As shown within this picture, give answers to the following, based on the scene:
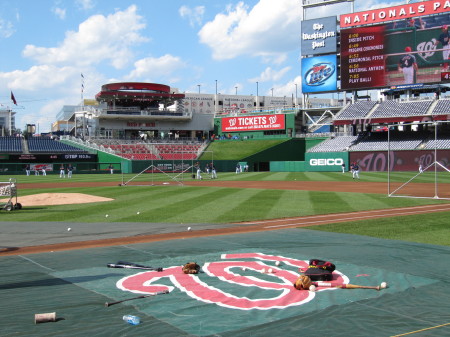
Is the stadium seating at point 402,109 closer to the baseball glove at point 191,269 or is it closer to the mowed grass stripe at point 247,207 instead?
the mowed grass stripe at point 247,207

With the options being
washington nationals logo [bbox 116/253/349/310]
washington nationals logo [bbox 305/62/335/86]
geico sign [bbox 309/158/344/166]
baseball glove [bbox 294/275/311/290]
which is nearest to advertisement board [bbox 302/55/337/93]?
washington nationals logo [bbox 305/62/335/86]

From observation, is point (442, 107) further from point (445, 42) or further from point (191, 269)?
point (191, 269)

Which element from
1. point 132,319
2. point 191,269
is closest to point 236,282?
point 191,269

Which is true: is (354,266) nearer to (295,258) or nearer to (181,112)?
(295,258)

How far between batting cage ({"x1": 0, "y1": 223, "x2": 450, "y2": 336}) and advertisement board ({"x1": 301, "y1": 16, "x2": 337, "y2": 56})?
170 ft

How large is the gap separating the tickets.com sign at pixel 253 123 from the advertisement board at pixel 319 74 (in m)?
12.0

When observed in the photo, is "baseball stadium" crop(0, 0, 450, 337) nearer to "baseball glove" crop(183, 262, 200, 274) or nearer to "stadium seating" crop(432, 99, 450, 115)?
"baseball glove" crop(183, 262, 200, 274)

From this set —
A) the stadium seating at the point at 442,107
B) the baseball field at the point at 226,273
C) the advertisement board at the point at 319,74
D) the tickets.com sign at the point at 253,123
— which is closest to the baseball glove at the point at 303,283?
the baseball field at the point at 226,273

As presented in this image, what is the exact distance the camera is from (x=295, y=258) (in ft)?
33.5

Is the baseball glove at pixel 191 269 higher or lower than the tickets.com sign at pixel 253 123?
lower

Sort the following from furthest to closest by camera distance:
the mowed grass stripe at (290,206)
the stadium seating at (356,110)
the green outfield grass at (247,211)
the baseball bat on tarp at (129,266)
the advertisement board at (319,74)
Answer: the stadium seating at (356,110) → the advertisement board at (319,74) → the mowed grass stripe at (290,206) → the green outfield grass at (247,211) → the baseball bat on tarp at (129,266)

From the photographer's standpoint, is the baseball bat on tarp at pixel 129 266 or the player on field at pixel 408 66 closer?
the baseball bat on tarp at pixel 129 266

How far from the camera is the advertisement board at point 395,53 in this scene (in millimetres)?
51188

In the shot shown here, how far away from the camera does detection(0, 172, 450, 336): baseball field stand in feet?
20.3
